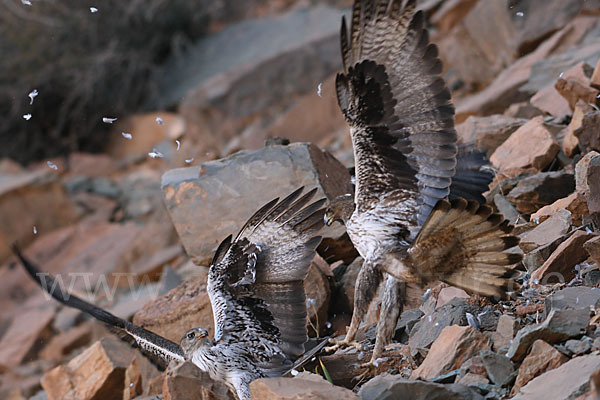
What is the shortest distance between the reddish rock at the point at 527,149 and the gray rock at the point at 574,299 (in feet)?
6.16

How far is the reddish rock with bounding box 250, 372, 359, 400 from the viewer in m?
2.91

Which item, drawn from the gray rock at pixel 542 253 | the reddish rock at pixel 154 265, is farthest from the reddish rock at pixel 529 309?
the reddish rock at pixel 154 265

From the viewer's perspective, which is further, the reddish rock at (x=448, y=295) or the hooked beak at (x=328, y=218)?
the hooked beak at (x=328, y=218)

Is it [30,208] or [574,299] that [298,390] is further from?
[30,208]

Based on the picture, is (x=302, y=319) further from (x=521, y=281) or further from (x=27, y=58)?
(x=27, y=58)

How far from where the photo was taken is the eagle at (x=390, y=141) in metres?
3.87

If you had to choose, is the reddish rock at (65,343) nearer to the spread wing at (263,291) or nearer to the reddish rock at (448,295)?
the spread wing at (263,291)

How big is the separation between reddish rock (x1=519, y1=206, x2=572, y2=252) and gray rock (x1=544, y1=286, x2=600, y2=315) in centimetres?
71

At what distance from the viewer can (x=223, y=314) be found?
12.6 feet

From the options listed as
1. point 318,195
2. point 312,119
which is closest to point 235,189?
point 318,195

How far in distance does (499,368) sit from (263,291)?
135 cm

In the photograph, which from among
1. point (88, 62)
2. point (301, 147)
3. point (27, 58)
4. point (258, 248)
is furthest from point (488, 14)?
point (27, 58)

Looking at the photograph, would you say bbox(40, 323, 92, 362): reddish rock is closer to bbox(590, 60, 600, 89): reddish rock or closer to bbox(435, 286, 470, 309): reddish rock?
bbox(435, 286, 470, 309): reddish rock

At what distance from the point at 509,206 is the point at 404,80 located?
4.54 ft
